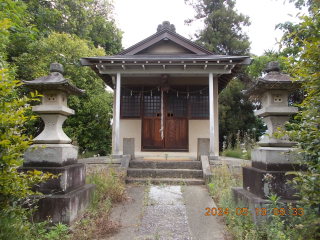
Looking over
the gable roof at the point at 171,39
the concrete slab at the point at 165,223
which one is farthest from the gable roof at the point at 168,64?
the concrete slab at the point at 165,223

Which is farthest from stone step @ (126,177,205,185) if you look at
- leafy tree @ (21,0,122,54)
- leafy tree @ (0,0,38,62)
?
leafy tree @ (21,0,122,54)

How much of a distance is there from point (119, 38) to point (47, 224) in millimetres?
21171

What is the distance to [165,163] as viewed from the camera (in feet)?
20.2

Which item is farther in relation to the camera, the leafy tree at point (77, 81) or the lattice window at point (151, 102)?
the leafy tree at point (77, 81)

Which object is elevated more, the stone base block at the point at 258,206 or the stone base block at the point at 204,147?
the stone base block at the point at 204,147

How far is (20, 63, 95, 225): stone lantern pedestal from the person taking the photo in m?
3.09

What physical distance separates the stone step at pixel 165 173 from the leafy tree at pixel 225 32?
574 inches

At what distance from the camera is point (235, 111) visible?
678 inches

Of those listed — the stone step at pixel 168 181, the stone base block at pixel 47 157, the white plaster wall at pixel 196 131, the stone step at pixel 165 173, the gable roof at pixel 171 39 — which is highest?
the gable roof at pixel 171 39

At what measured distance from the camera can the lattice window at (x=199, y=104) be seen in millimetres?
8562

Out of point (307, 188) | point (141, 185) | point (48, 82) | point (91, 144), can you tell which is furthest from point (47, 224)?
point (91, 144)

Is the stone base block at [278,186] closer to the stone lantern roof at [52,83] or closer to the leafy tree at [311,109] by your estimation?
the leafy tree at [311,109]

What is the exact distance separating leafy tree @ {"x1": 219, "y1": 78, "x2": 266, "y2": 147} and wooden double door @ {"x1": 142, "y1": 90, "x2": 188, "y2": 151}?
8744 millimetres

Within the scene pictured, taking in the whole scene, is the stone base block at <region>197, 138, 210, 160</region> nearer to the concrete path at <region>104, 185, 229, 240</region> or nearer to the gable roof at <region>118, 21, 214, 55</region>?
the concrete path at <region>104, 185, 229, 240</region>
